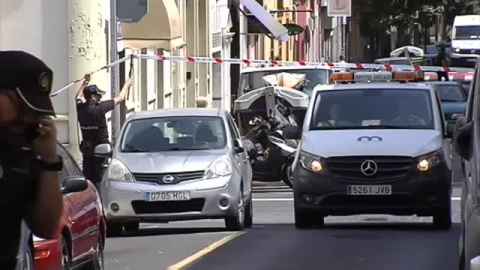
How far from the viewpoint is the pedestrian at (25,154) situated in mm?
4488

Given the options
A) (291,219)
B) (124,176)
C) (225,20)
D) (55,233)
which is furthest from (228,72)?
(55,233)

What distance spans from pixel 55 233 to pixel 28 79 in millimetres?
553

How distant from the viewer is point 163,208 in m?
15.9

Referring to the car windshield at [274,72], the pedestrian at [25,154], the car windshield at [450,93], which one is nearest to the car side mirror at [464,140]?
the pedestrian at [25,154]

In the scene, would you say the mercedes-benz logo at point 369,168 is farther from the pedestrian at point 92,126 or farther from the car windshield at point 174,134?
the pedestrian at point 92,126

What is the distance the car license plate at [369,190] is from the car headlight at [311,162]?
416mm

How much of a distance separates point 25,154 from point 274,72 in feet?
78.3

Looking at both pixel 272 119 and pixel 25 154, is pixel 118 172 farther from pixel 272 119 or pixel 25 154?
pixel 25 154

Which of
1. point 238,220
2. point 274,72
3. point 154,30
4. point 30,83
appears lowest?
point 238,220

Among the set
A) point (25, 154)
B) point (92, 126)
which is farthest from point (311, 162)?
point (25, 154)

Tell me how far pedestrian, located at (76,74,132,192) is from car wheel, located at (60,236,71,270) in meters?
7.88

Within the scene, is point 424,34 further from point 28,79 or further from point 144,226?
point 28,79

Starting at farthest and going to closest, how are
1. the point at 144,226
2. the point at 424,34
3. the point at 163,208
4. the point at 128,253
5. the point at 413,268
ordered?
1. the point at 424,34
2. the point at 144,226
3. the point at 163,208
4. the point at 128,253
5. the point at 413,268

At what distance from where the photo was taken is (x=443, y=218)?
15766 mm
